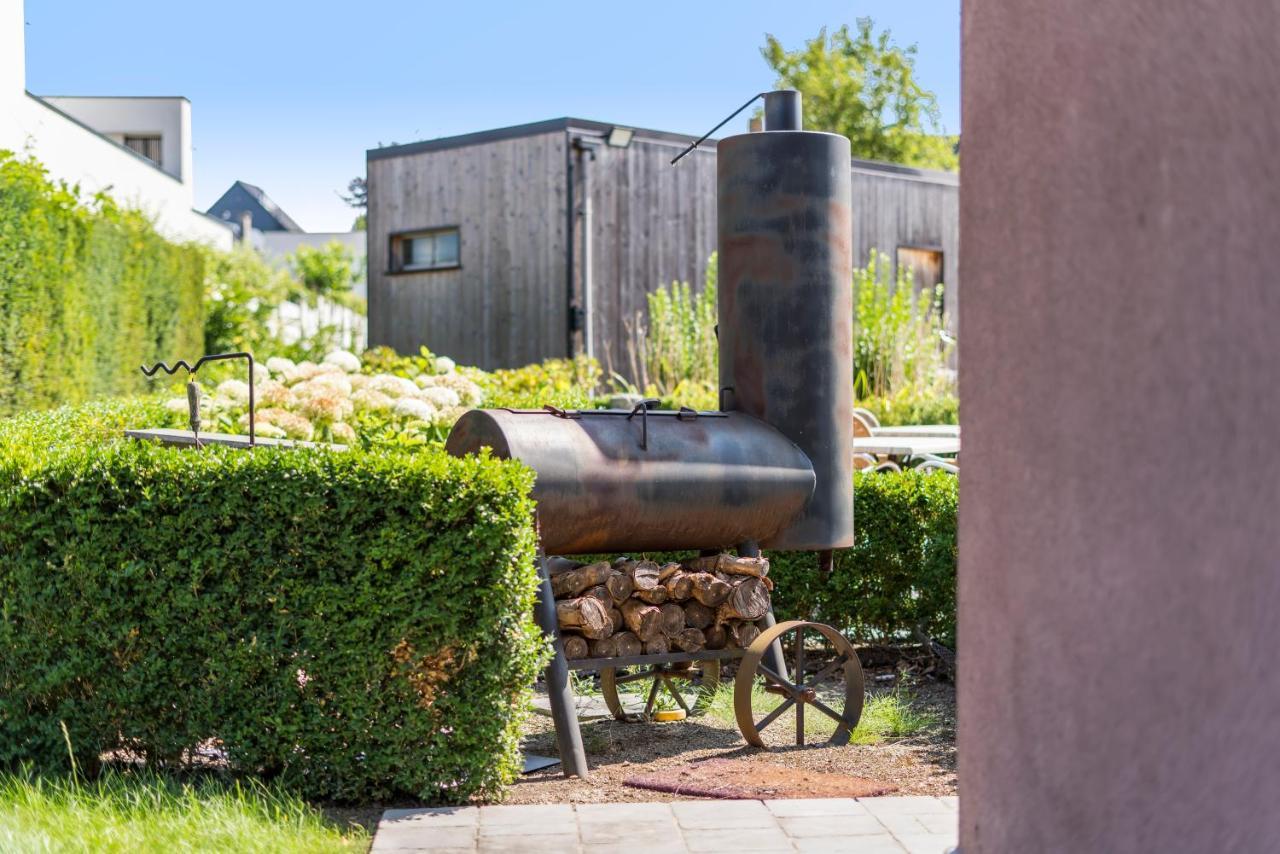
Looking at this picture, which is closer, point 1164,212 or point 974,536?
point 1164,212

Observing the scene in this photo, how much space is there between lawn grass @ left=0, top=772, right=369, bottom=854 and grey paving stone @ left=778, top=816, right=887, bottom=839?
1.30 metres

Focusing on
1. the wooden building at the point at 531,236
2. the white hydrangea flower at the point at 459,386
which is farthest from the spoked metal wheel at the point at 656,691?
the wooden building at the point at 531,236

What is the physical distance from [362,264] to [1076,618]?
38.2 meters

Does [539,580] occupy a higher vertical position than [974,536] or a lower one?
lower

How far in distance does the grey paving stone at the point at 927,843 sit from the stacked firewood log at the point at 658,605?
164cm

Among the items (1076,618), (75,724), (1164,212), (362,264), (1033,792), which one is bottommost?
(75,724)

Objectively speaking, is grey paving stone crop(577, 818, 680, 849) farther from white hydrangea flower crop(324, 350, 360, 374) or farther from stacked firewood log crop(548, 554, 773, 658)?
white hydrangea flower crop(324, 350, 360, 374)

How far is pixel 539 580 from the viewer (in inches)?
203

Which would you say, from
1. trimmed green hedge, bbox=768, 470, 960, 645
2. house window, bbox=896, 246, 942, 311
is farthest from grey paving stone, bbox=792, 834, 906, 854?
house window, bbox=896, 246, 942, 311

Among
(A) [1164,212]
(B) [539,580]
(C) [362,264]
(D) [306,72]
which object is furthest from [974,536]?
(C) [362,264]

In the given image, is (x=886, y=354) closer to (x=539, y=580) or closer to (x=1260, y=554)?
(x=539, y=580)

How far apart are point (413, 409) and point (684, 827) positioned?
5.66m

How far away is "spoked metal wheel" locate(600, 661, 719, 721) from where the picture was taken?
6410 millimetres

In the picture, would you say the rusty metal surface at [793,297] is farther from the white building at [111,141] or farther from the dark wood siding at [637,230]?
the dark wood siding at [637,230]
